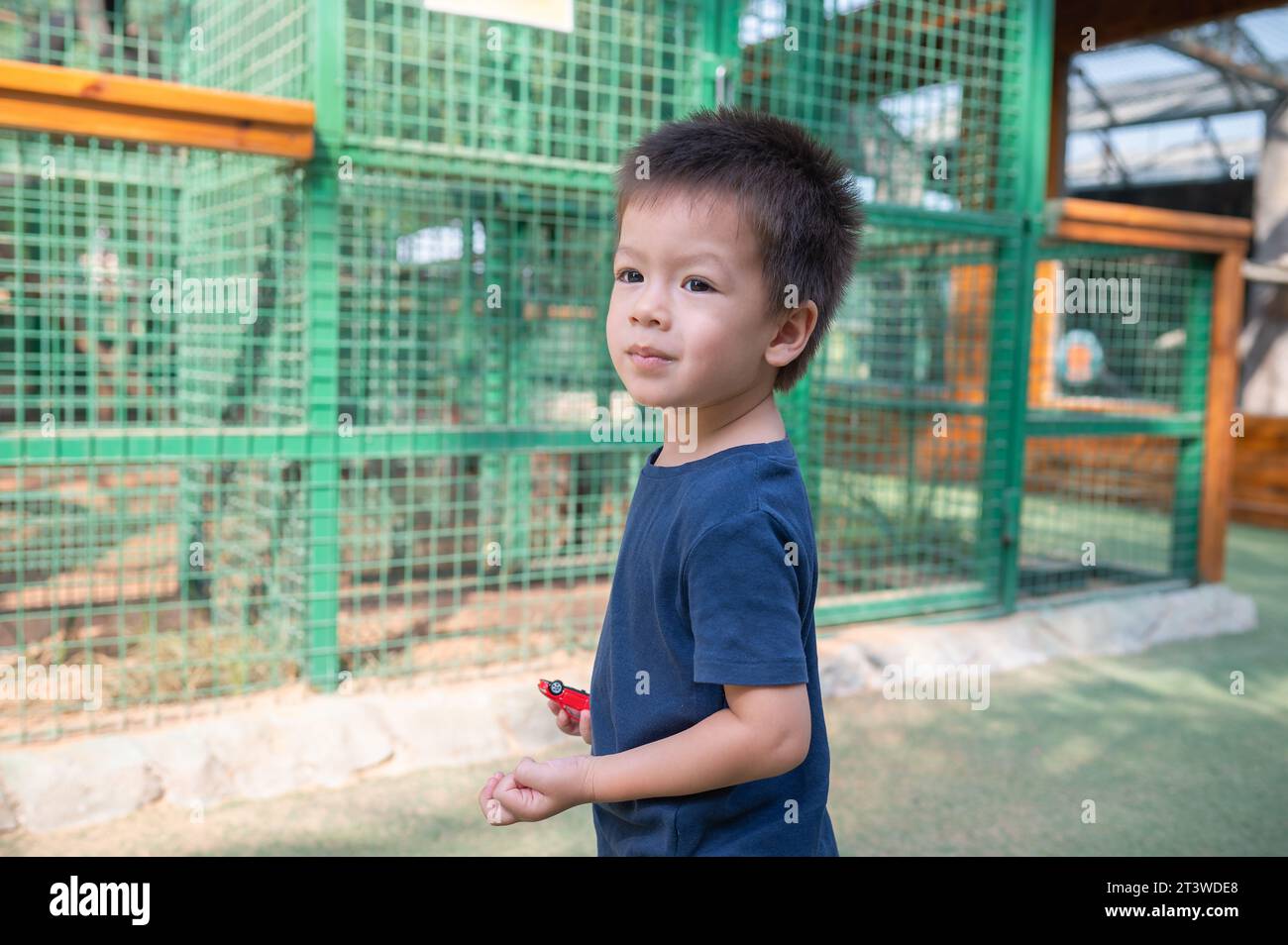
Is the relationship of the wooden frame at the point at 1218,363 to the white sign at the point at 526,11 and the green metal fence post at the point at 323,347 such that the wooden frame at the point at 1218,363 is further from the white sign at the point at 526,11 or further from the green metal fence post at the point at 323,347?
the green metal fence post at the point at 323,347

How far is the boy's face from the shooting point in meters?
1.05

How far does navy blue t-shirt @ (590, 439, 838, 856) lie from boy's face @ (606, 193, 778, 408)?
9 centimetres

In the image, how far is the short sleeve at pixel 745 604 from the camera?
98 cm

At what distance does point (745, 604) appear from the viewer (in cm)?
99

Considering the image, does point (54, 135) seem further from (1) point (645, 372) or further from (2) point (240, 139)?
(1) point (645, 372)

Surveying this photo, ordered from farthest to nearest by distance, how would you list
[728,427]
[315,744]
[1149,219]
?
[1149,219] → [315,744] → [728,427]

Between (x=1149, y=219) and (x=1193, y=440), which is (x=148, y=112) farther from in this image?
(x=1193, y=440)

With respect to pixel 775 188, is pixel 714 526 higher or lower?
lower

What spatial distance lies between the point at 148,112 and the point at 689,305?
2194 millimetres

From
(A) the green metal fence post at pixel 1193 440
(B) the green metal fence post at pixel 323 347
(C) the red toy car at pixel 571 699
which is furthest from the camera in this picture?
(A) the green metal fence post at pixel 1193 440

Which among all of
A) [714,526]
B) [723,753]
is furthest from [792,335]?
[723,753]

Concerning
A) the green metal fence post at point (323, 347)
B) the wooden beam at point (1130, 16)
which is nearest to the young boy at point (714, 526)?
the green metal fence post at point (323, 347)

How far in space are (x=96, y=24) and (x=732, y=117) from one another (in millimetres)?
4797

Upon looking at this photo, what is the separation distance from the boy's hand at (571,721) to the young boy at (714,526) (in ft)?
0.24
